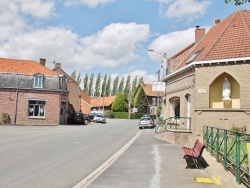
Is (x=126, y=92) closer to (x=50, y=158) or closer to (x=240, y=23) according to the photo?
(x=240, y=23)

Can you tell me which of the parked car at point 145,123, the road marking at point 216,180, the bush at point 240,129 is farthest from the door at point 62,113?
the road marking at point 216,180

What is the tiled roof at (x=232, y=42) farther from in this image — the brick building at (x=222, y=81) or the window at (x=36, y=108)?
the window at (x=36, y=108)

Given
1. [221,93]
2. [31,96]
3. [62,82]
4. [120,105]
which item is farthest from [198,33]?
[120,105]

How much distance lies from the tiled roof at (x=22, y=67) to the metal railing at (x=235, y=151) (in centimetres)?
3325

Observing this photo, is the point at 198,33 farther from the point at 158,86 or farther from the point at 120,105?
the point at 120,105

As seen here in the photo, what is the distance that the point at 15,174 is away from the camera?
9.34 metres

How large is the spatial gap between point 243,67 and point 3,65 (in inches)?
1275

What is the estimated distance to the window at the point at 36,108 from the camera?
130 feet

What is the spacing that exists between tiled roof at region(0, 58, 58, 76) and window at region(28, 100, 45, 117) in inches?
156

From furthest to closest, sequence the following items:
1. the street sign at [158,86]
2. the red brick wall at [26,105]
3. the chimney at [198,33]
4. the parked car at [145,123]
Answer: the parked car at [145,123], the red brick wall at [26,105], the chimney at [198,33], the street sign at [158,86]

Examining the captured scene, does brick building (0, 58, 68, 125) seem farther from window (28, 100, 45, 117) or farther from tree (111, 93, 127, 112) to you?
tree (111, 93, 127, 112)

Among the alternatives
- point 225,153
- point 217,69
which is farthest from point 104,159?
point 217,69

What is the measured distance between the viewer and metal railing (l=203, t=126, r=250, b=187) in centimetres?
785

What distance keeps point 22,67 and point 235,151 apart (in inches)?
1514
